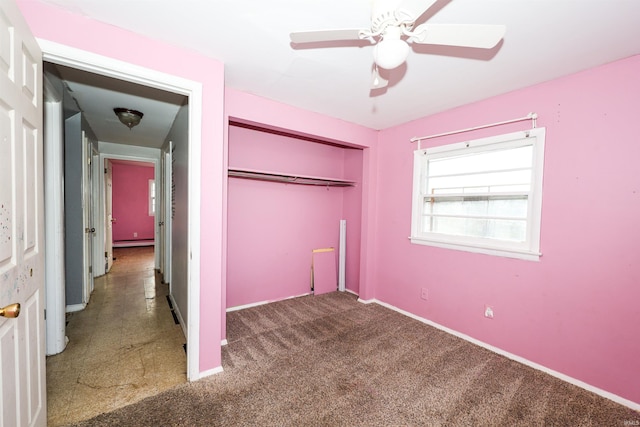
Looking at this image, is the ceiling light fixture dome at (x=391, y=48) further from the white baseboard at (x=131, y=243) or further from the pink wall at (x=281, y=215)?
the white baseboard at (x=131, y=243)

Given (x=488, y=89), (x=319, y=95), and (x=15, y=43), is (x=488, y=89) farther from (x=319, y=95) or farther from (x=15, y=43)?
(x=15, y=43)

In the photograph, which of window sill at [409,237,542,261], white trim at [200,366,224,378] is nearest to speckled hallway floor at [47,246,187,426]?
white trim at [200,366,224,378]

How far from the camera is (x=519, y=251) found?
2254 mm

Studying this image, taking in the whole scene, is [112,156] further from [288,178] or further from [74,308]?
[288,178]

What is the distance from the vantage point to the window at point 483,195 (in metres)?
2.22

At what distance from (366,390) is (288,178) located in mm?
2431

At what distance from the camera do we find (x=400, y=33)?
43.9 inches

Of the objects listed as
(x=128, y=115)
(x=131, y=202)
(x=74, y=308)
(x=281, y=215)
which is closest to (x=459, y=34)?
(x=281, y=215)

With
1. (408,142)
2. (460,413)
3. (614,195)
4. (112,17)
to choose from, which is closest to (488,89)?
(408,142)

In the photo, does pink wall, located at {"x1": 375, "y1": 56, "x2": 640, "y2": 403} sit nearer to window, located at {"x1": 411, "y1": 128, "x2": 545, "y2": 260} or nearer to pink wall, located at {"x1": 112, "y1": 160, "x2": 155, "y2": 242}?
window, located at {"x1": 411, "y1": 128, "x2": 545, "y2": 260}

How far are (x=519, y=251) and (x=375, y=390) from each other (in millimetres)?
1660

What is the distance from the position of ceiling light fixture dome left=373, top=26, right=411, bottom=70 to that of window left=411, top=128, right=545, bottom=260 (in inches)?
70.8

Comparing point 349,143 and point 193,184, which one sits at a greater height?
point 349,143

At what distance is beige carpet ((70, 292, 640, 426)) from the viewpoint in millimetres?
1613
